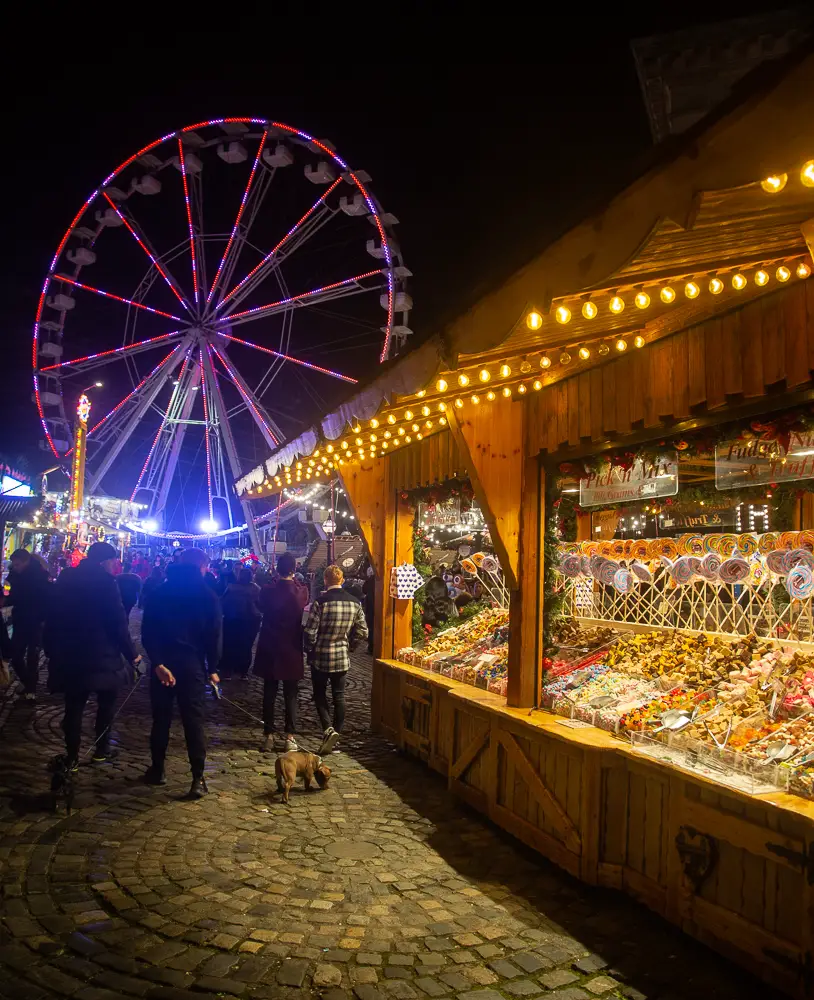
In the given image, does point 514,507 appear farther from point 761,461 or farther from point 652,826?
point 652,826

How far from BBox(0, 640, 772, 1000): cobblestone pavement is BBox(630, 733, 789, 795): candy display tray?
2.56 ft

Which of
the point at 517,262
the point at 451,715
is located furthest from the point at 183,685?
the point at 517,262

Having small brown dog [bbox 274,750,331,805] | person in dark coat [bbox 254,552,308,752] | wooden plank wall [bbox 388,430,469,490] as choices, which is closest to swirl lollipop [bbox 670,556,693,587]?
wooden plank wall [bbox 388,430,469,490]

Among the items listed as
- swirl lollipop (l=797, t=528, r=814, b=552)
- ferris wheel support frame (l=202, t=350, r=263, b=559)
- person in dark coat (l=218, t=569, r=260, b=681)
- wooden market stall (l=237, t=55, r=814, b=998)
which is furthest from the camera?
ferris wheel support frame (l=202, t=350, r=263, b=559)

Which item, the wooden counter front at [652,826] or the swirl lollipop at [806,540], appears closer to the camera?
the wooden counter front at [652,826]

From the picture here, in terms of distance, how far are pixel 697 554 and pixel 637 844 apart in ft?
8.90

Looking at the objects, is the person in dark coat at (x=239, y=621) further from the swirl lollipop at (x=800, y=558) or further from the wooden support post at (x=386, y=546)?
the swirl lollipop at (x=800, y=558)

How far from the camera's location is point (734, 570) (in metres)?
5.38

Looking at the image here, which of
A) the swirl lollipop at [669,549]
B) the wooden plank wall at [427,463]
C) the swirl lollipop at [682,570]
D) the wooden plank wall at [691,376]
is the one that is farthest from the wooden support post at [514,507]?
the swirl lollipop at [669,549]

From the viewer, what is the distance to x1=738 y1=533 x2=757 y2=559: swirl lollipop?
5.34 metres

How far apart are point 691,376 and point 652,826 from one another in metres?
2.41

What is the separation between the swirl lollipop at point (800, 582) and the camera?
4617 millimetres

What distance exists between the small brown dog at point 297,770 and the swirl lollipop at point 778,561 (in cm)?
369

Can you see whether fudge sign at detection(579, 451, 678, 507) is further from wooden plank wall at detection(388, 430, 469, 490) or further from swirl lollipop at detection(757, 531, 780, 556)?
wooden plank wall at detection(388, 430, 469, 490)
